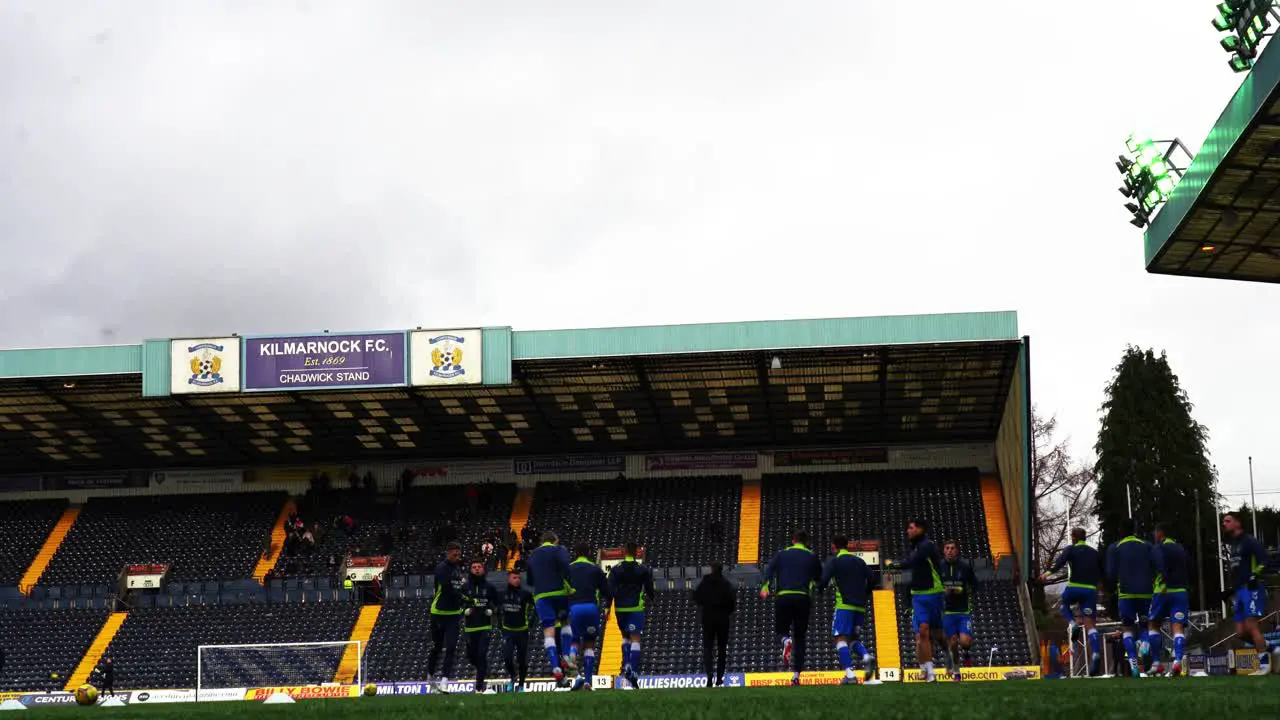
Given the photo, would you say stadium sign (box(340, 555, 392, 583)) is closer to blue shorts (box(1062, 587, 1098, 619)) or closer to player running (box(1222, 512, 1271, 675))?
blue shorts (box(1062, 587, 1098, 619))

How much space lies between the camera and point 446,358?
38.7m

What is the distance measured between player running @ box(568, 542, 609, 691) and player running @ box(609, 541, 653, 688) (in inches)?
9.1

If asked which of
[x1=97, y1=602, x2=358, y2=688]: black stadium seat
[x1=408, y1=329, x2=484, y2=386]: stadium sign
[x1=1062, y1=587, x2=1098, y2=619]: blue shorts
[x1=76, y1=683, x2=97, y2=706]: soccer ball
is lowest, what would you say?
[x1=76, y1=683, x2=97, y2=706]: soccer ball

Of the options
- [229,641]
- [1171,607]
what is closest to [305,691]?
[229,641]

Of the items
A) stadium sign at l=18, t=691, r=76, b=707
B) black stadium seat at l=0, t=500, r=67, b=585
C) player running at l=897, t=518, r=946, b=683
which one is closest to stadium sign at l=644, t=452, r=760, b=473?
stadium sign at l=18, t=691, r=76, b=707

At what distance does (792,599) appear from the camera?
2020cm

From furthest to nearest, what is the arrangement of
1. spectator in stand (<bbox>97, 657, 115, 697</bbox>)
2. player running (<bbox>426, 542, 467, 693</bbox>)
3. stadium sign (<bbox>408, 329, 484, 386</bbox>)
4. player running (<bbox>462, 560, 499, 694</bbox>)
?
1. stadium sign (<bbox>408, 329, 484, 386</bbox>)
2. spectator in stand (<bbox>97, 657, 115, 697</bbox>)
3. player running (<bbox>426, 542, 467, 693</bbox>)
4. player running (<bbox>462, 560, 499, 694</bbox>)

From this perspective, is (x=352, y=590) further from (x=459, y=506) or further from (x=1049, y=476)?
(x=1049, y=476)

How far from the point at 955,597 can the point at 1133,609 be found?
2.45 metres

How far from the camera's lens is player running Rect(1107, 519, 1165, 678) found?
1984cm

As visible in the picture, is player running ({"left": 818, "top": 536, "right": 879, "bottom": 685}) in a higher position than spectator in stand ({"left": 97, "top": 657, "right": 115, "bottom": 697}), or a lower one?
higher

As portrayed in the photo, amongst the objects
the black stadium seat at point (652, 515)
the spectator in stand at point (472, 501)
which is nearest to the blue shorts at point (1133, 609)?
the black stadium seat at point (652, 515)

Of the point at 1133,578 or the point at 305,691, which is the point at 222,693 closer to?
the point at 305,691

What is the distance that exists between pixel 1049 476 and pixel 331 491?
3623 centimetres
